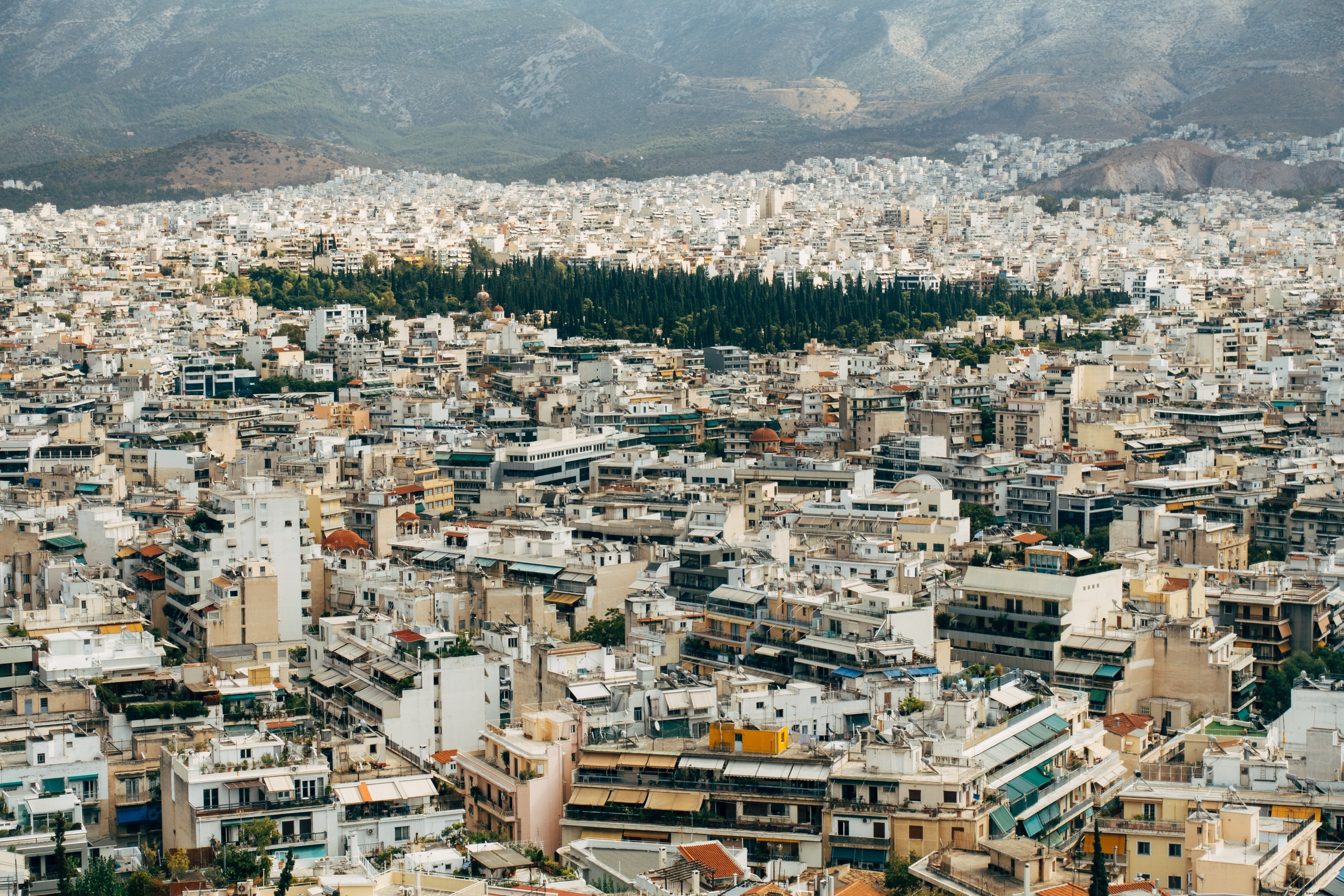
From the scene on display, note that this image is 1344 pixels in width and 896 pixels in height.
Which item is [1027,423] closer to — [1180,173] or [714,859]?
[714,859]

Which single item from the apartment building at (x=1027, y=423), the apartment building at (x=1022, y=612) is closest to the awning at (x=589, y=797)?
the apartment building at (x=1022, y=612)

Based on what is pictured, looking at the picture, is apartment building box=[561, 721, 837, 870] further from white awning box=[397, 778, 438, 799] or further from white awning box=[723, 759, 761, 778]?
white awning box=[397, 778, 438, 799]

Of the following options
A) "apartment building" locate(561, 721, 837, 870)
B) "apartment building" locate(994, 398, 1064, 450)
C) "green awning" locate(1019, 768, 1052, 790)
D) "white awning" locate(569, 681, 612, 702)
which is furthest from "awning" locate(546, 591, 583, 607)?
"apartment building" locate(994, 398, 1064, 450)

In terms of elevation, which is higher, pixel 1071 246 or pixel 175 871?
pixel 1071 246

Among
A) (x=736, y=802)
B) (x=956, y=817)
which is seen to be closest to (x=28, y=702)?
(x=736, y=802)

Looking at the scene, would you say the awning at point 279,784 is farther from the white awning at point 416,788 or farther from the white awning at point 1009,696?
the white awning at point 1009,696

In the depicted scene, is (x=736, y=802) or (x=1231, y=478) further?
(x=1231, y=478)

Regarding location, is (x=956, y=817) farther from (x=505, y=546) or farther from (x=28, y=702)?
(x=505, y=546)
